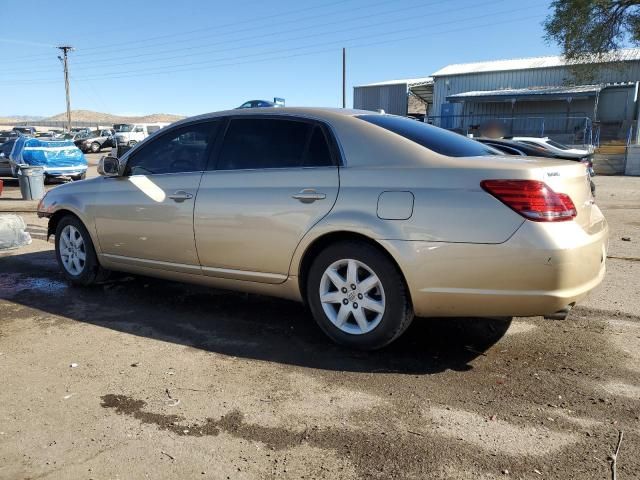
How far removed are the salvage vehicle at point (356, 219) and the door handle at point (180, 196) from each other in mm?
15

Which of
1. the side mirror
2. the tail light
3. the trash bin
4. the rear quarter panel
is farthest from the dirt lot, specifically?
the trash bin

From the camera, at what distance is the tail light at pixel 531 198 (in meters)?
3.18

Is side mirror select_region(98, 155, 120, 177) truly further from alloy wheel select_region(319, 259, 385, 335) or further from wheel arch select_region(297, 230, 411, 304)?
alloy wheel select_region(319, 259, 385, 335)

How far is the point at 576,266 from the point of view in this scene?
3230 millimetres

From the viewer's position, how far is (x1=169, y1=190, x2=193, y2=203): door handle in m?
4.47

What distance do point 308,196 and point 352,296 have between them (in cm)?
75

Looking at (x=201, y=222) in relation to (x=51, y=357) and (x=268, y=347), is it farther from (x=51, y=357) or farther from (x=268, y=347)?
(x=51, y=357)

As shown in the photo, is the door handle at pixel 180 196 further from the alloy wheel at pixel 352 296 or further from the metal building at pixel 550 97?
the metal building at pixel 550 97

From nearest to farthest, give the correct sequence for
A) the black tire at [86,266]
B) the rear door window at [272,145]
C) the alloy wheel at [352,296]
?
the alloy wheel at [352,296]
the rear door window at [272,145]
the black tire at [86,266]

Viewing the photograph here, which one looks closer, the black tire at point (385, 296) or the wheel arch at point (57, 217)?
the black tire at point (385, 296)

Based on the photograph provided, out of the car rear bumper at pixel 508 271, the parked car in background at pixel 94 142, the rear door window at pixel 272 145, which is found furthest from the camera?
the parked car in background at pixel 94 142

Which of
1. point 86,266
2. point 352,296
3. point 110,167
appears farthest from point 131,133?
point 352,296

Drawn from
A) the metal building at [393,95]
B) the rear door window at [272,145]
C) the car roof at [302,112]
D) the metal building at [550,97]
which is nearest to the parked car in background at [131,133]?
the metal building at [393,95]

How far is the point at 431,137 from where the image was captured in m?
4.01
